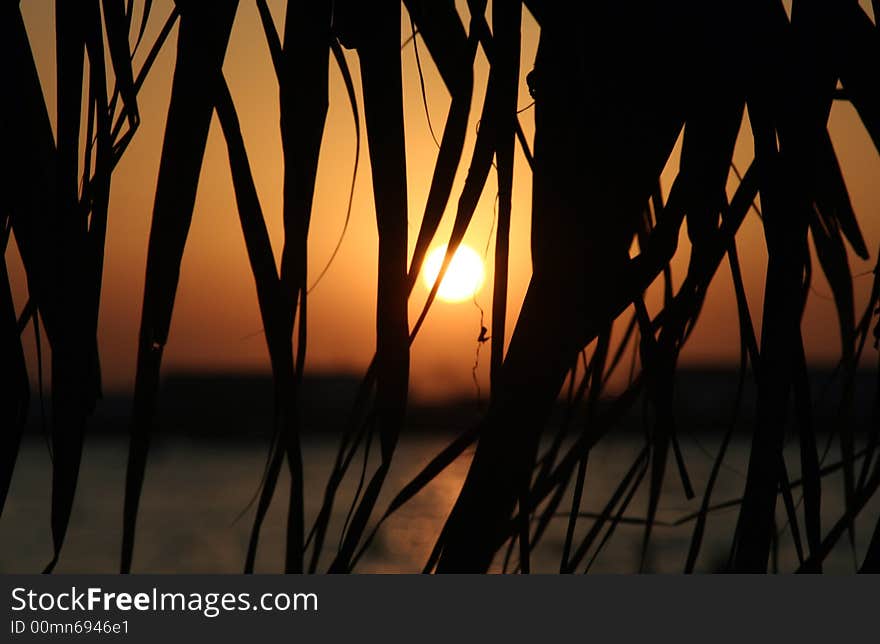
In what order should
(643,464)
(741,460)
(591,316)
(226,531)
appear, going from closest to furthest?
(591,316), (643,464), (226,531), (741,460)

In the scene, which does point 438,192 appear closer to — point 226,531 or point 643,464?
point 643,464

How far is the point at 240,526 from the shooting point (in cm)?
700

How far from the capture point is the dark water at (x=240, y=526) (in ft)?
18.1

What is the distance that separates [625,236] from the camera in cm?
33

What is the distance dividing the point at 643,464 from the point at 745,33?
222 millimetres

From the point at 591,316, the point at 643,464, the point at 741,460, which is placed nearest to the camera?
the point at 591,316

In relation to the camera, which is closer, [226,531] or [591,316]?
[591,316]

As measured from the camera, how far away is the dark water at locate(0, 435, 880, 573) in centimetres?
552

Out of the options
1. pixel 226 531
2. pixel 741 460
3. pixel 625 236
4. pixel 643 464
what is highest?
pixel 625 236

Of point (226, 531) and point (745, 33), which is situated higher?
point (745, 33)

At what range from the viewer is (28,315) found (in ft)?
1.32

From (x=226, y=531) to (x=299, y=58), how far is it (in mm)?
6953

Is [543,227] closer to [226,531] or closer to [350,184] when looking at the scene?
[350,184]

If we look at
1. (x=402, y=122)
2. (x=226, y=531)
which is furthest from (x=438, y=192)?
(x=226, y=531)
